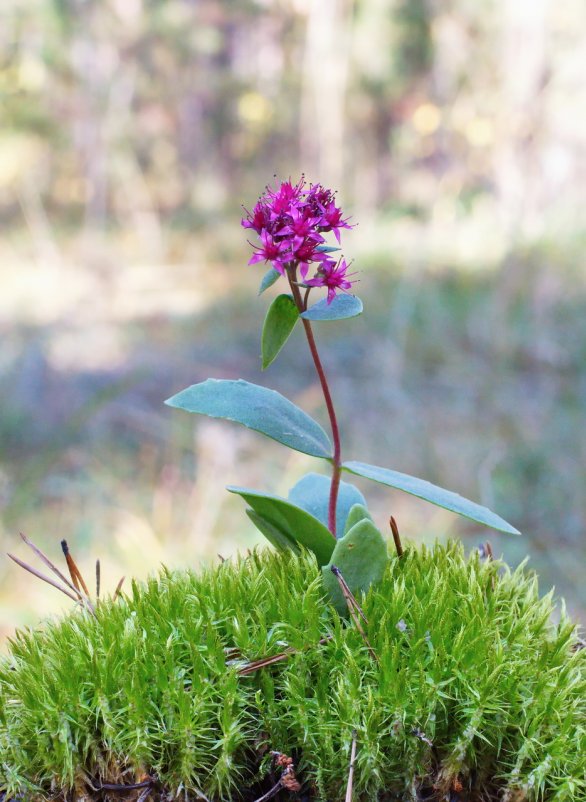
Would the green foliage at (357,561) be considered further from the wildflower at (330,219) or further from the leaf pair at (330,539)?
the wildflower at (330,219)

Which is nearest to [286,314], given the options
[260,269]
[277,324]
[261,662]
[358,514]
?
[277,324]

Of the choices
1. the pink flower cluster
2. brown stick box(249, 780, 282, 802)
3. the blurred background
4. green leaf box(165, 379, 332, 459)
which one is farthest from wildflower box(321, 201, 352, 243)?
the blurred background

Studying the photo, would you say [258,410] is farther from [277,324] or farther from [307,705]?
[307,705]

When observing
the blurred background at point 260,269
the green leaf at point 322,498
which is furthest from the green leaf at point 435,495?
the blurred background at point 260,269

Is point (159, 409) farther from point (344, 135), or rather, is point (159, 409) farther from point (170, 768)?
point (344, 135)

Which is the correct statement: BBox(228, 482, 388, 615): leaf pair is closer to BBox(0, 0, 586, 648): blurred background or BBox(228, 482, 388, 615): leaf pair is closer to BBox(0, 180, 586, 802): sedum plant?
BBox(0, 180, 586, 802): sedum plant

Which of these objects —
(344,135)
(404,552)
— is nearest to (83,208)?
(344,135)
